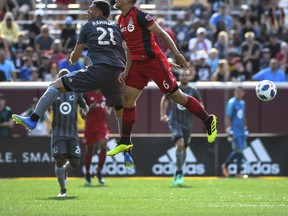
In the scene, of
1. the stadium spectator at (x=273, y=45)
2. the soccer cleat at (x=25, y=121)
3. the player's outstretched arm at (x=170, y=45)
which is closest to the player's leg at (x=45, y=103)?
the soccer cleat at (x=25, y=121)

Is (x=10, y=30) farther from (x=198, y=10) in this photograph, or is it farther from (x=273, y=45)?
(x=273, y=45)

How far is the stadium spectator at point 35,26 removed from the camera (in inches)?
1006

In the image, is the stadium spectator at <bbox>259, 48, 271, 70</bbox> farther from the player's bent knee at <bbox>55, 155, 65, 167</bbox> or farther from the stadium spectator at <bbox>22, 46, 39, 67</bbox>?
the player's bent knee at <bbox>55, 155, 65, 167</bbox>

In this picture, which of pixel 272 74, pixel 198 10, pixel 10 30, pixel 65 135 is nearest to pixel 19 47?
pixel 10 30

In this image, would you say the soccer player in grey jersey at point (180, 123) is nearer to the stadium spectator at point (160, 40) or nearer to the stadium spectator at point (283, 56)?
the stadium spectator at point (160, 40)

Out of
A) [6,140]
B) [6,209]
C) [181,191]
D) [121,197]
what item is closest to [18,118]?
[6,209]

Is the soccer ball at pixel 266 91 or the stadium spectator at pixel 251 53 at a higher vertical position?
the stadium spectator at pixel 251 53

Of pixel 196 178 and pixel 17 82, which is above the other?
pixel 17 82

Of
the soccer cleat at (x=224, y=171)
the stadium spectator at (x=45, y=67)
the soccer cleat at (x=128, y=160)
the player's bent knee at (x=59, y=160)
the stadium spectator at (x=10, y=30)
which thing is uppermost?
the stadium spectator at (x=10, y=30)

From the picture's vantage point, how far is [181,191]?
686 inches

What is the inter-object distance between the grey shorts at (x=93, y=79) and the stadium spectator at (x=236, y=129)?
355 inches

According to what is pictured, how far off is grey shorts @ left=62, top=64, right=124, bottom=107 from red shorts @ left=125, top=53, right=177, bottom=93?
20 centimetres

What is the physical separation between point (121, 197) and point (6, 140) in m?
6.66

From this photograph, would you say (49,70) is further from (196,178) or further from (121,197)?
(121,197)
